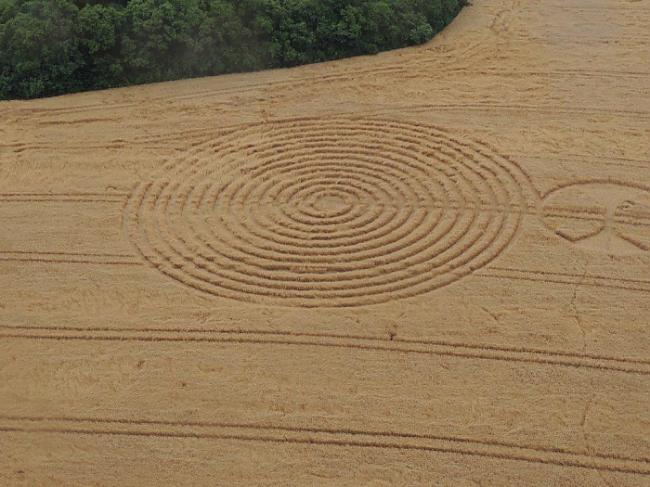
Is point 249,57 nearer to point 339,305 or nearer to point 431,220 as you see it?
point 431,220

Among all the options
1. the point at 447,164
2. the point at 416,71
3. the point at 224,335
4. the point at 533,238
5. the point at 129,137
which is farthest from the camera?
the point at 416,71

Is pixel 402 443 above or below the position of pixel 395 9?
below

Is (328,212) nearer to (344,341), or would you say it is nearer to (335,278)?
(335,278)

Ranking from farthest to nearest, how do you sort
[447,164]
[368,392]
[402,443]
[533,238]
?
[447,164]
[533,238]
[368,392]
[402,443]

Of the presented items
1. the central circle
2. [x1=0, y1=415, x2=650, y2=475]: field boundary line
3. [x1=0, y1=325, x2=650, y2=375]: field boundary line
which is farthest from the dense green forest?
[x1=0, y1=415, x2=650, y2=475]: field boundary line

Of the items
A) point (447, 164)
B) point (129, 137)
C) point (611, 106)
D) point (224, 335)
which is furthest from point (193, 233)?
point (611, 106)

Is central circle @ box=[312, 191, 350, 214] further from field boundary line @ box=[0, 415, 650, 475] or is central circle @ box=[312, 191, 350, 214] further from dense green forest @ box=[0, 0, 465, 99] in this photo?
dense green forest @ box=[0, 0, 465, 99]

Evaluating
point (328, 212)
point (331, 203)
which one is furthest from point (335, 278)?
point (331, 203)

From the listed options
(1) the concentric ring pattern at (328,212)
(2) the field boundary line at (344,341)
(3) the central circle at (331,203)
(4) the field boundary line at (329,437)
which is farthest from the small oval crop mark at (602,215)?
(4) the field boundary line at (329,437)
